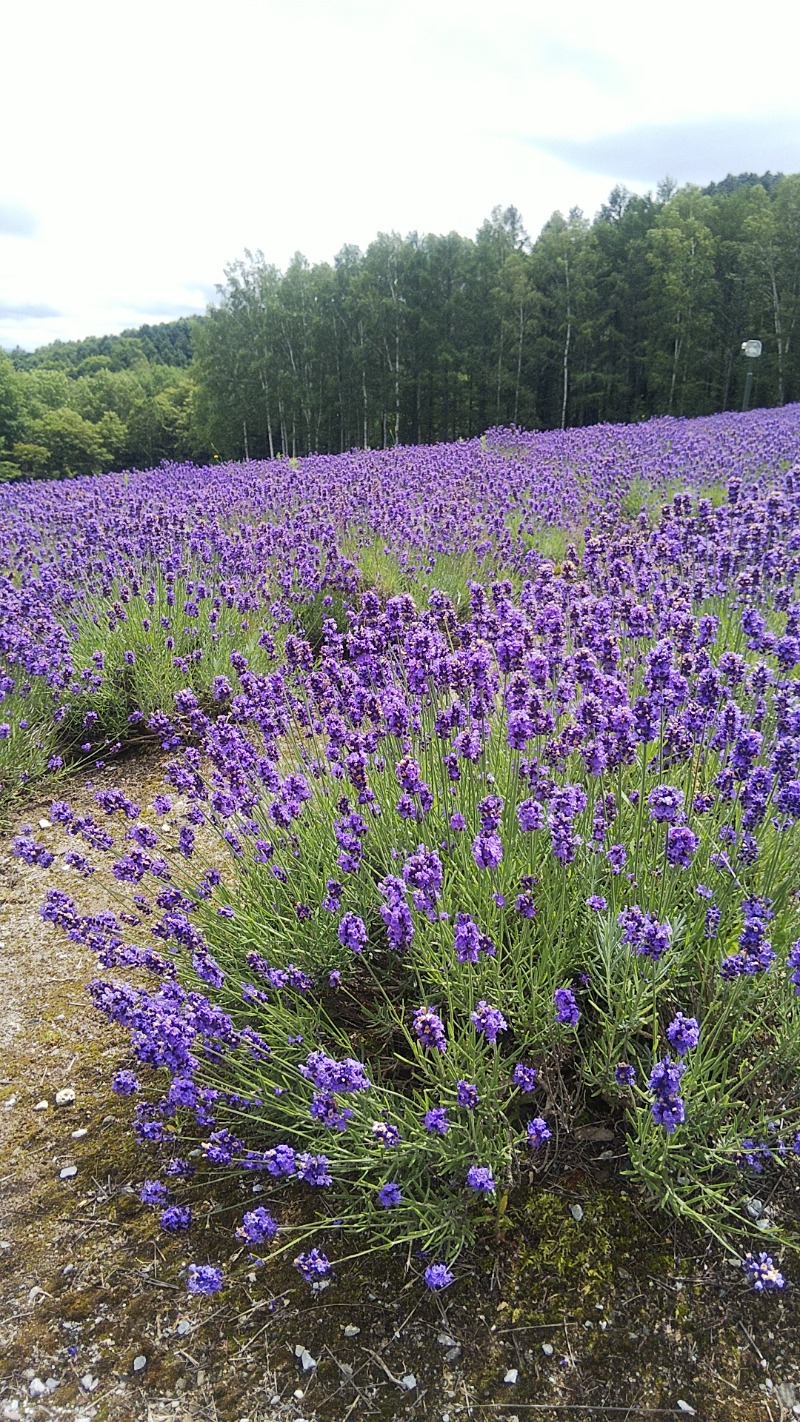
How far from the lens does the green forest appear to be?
32156mm

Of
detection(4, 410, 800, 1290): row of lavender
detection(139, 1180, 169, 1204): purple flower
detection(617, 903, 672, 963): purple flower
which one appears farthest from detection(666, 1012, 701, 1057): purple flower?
detection(139, 1180, 169, 1204): purple flower

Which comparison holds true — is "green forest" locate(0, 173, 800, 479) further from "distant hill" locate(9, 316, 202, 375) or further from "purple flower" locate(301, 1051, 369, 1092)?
"distant hill" locate(9, 316, 202, 375)

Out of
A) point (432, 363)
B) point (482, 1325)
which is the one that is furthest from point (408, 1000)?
point (432, 363)

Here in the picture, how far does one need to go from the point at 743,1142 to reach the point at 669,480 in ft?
30.2

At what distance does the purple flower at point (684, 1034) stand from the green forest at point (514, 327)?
30.2m

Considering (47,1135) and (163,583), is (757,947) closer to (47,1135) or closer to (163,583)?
(47,1135)

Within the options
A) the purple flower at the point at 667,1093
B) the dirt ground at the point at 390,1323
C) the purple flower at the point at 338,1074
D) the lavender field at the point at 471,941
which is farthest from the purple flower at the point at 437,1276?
the purple flower at the point at 667,1093

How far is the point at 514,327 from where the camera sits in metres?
34.0

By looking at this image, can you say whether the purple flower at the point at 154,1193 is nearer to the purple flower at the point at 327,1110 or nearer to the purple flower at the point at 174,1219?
the purple flower at the point at 174,1219

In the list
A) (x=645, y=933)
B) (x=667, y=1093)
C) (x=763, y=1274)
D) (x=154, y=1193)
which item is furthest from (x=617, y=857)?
(x=154, y=1193)

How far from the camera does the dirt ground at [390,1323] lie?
1.75 metres

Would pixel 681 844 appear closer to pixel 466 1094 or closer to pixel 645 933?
pixel 645 933

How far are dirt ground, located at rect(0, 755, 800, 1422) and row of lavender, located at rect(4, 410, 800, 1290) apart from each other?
0.12 metres

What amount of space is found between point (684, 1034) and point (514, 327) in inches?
1455
